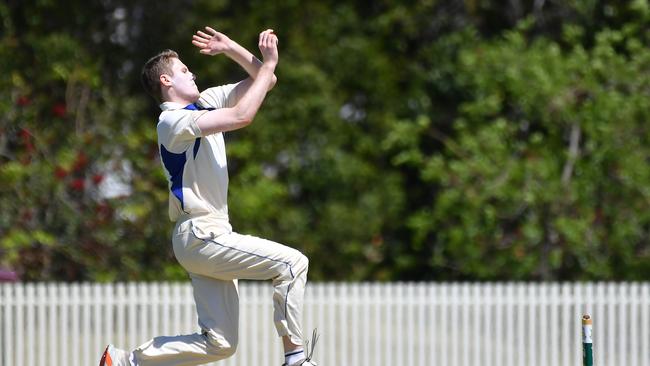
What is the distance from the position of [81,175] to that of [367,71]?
3877 millimetres

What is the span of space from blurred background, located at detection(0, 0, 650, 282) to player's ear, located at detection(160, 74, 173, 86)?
6.76m

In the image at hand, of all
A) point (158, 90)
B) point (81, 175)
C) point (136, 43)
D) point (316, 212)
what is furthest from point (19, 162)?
point (158, 90)

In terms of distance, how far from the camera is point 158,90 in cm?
548

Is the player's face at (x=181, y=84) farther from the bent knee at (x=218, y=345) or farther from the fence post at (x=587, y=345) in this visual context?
the fence post at (x=587, y=345)

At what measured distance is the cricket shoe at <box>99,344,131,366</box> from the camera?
5.39 metres

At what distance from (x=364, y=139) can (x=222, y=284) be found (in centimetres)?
899

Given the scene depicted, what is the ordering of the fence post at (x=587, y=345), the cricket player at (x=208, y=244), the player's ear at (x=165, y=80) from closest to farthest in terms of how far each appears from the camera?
the fence post at (x=587, y=345), the cricket player at (x=208, y=244), the player's ear at (x=165, y=80)

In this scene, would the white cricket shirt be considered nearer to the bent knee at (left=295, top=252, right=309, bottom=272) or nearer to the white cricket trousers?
the white cricket trousers

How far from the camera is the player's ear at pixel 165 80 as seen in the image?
543cm

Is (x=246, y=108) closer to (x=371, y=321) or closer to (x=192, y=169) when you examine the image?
(x=192, y=169)

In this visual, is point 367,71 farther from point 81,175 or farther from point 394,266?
point 81,175

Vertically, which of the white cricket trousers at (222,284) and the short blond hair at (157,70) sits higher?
the short blond hair at (157,70)

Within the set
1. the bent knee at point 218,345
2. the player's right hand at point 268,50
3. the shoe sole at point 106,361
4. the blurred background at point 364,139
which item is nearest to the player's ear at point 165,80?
the player's right hand at point 268,50

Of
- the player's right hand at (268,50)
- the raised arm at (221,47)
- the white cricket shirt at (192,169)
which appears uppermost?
the raised arm at (221,47)
